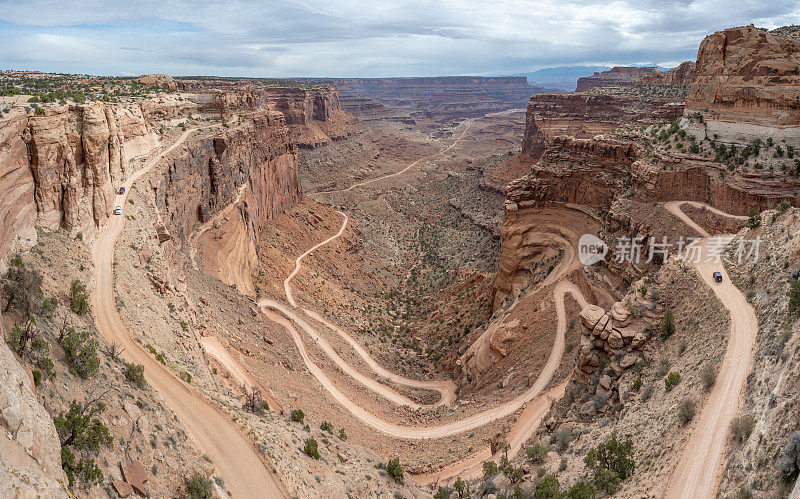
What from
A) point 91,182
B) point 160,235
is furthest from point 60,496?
point 160,235

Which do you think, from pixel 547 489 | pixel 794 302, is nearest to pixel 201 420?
pixel 547 489

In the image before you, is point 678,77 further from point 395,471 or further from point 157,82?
point 395,471

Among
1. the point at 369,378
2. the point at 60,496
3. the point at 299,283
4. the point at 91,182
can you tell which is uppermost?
the point at 91,182

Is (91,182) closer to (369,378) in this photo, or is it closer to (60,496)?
(60,496)

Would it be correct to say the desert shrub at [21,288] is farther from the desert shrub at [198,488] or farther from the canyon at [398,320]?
the desert shrub at [198,488]

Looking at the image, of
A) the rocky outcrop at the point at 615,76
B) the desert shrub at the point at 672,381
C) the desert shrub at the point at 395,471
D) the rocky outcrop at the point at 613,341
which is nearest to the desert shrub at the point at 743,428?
the desert shrub at the point at 672,381

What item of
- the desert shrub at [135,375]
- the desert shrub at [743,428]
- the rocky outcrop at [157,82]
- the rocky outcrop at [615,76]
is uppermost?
the rocky outcrop at [615,76]
